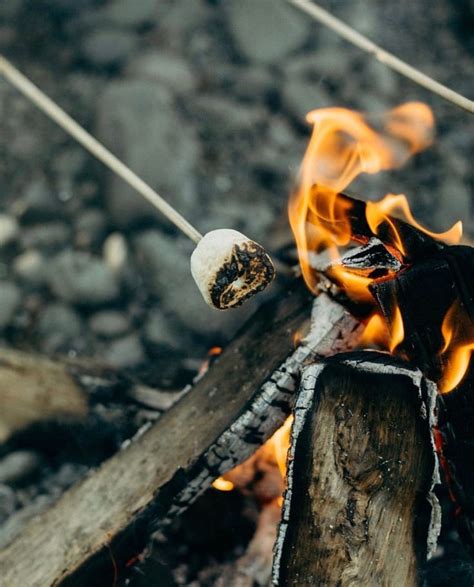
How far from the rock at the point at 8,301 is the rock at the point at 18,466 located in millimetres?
776

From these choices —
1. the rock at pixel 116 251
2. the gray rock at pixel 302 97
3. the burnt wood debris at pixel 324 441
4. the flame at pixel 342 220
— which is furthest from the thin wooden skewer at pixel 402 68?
the rock at pixel 116 251

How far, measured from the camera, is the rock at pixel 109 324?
289 cm

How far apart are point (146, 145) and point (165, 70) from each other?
0.69m

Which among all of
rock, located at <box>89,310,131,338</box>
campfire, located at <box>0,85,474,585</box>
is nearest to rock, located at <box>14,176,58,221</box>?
rock, located at <box>89,310,131,338</box>

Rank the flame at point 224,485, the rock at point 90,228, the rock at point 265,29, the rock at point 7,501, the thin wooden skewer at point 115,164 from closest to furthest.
→ the thin wooden skewer at point 115,164 → the flame at point 224,485 → the rock at point 7,501 → the rock at point 90,228 → the rock at point 265,29

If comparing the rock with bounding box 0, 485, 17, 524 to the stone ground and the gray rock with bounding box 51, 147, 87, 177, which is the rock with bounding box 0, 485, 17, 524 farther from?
the gray rock with bounding box 51, 147, 87, 177

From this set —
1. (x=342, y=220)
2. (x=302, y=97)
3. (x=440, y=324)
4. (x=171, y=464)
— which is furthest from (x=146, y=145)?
(x=440, y=324)

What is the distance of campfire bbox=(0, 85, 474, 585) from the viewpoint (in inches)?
57.6

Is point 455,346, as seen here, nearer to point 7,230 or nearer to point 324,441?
point 324,441

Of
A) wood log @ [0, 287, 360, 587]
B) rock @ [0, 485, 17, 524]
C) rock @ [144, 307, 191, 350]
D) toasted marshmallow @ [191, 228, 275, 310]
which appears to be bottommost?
rock @ [144, 307, 191, 350]

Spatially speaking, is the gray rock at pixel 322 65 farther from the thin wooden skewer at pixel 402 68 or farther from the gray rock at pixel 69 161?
the gray rock at pixel 69 161

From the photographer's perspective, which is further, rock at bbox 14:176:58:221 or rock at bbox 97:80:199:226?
rock at bbox 14:176:58:221

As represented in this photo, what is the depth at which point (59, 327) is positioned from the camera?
2902mm

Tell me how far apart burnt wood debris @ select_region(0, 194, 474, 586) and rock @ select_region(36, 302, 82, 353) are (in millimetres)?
1089
